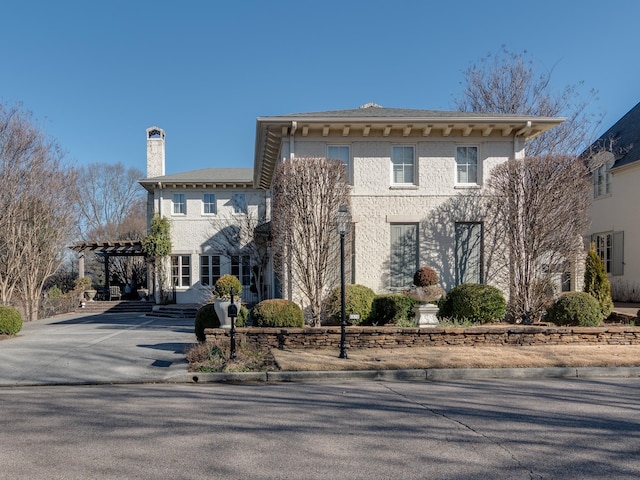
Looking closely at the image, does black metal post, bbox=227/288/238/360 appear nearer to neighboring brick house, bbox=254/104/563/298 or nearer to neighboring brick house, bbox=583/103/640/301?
neighboring brick house, bbox=254/104/563/298

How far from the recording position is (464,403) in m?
6.57

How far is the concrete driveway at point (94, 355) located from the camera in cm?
889

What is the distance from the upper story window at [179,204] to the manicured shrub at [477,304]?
16.4m

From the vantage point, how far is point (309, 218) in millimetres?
12562

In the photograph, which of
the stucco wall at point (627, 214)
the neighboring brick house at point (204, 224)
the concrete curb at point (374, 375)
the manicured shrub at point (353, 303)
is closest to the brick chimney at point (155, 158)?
the neighboring brick house at point (204, 224)

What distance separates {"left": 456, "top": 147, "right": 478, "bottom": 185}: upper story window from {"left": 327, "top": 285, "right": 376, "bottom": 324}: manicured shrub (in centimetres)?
492

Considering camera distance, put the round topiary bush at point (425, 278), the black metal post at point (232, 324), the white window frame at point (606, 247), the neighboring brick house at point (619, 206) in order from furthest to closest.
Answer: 1. the white window frame at point (606, 247)
2. the neighboring brick house at point (619, 206)
3. the round topiary bush at point (425, 278)
4. the black metal post at point (232, 324)

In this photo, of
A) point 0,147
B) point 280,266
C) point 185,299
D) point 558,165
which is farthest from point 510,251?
point 0,147

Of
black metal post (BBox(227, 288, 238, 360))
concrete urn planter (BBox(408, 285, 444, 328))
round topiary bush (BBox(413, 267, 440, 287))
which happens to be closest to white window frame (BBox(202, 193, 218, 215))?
round topiary bush (BBox(413, 267, 440, 287))

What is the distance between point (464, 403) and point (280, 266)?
793cm

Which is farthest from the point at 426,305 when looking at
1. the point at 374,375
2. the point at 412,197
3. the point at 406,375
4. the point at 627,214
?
the point at 627,214

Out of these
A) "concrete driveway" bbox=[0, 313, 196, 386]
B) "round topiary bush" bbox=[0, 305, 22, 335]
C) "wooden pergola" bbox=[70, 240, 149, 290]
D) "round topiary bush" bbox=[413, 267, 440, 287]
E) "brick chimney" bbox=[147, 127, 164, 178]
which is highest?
"brick chimney" bbox=[147, 127, 164, 178]

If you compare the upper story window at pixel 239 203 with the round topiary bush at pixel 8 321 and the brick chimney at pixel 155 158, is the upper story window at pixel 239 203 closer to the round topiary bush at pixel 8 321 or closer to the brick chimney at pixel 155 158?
the brick chimney at pixel 155 158

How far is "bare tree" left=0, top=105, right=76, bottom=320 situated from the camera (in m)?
20.2
